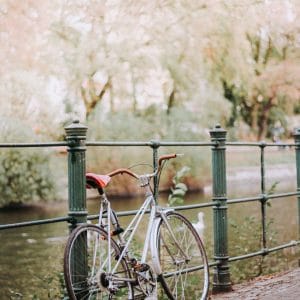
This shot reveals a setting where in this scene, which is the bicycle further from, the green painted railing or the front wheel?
the green painted railing

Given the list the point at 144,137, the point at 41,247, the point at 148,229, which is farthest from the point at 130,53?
the point at 148,229

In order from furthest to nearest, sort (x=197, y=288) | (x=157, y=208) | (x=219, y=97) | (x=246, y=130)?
(x=246, y=130) → (x=219, y=97) → (x=197, y=288) → (x=157, y=208)

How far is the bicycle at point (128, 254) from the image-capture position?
13.7ft

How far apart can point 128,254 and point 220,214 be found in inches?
67.2

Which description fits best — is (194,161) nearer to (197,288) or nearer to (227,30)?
(227,30)

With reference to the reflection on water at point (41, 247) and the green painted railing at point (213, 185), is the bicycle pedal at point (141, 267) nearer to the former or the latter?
the green painted railing at point (213, 185)

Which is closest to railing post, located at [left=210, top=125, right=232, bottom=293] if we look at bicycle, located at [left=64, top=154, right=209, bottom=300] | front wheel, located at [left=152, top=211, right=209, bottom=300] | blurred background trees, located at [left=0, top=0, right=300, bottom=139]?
front wheel, located at [left=152, top=211, right=209, bottom=300]

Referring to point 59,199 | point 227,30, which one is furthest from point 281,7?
point 59,199

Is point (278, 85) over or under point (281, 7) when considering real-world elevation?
under

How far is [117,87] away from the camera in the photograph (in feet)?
87.3

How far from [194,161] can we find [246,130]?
11230mm

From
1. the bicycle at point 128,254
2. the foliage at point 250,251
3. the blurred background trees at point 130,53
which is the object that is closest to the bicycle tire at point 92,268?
the bicycle at point 128,254

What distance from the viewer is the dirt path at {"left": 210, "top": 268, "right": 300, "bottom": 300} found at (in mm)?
5307

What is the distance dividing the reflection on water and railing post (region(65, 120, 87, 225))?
168 centimetres
